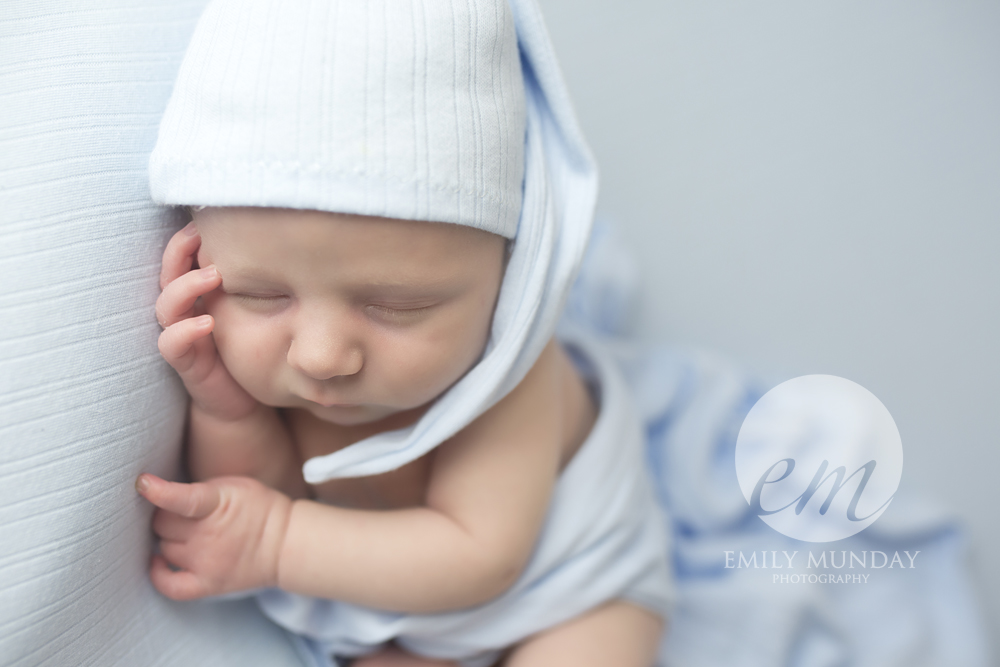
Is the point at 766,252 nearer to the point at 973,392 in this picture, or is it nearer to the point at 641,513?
the point at 973,392

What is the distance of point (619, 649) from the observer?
921mm

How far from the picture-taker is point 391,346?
0.72 m

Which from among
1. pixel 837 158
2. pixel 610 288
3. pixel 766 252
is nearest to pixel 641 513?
pixel 610 288

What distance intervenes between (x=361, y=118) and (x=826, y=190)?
37.5 inches

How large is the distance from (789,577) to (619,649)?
34 cm

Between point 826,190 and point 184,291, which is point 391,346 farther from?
point 826,190

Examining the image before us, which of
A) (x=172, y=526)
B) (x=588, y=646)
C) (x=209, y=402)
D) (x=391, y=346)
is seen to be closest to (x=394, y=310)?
(x=391, y=346)

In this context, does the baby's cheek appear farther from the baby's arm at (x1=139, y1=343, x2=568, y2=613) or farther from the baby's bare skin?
the baby's arm at (x1=139, y1=343, x2=568, y2=613)

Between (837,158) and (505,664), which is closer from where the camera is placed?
(505,664)

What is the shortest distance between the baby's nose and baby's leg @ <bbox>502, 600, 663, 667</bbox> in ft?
1.50

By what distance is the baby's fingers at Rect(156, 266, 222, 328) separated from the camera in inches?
27.6

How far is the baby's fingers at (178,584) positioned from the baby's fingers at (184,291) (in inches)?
11.0

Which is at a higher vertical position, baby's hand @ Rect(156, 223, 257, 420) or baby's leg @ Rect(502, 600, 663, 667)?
baby's hand @ Rect(156, 223, 257, 420)

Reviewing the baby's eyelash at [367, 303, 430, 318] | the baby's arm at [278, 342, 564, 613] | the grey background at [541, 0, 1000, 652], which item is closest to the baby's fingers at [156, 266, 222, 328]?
the baby's eyelash at [367, 303, 430, 318]
